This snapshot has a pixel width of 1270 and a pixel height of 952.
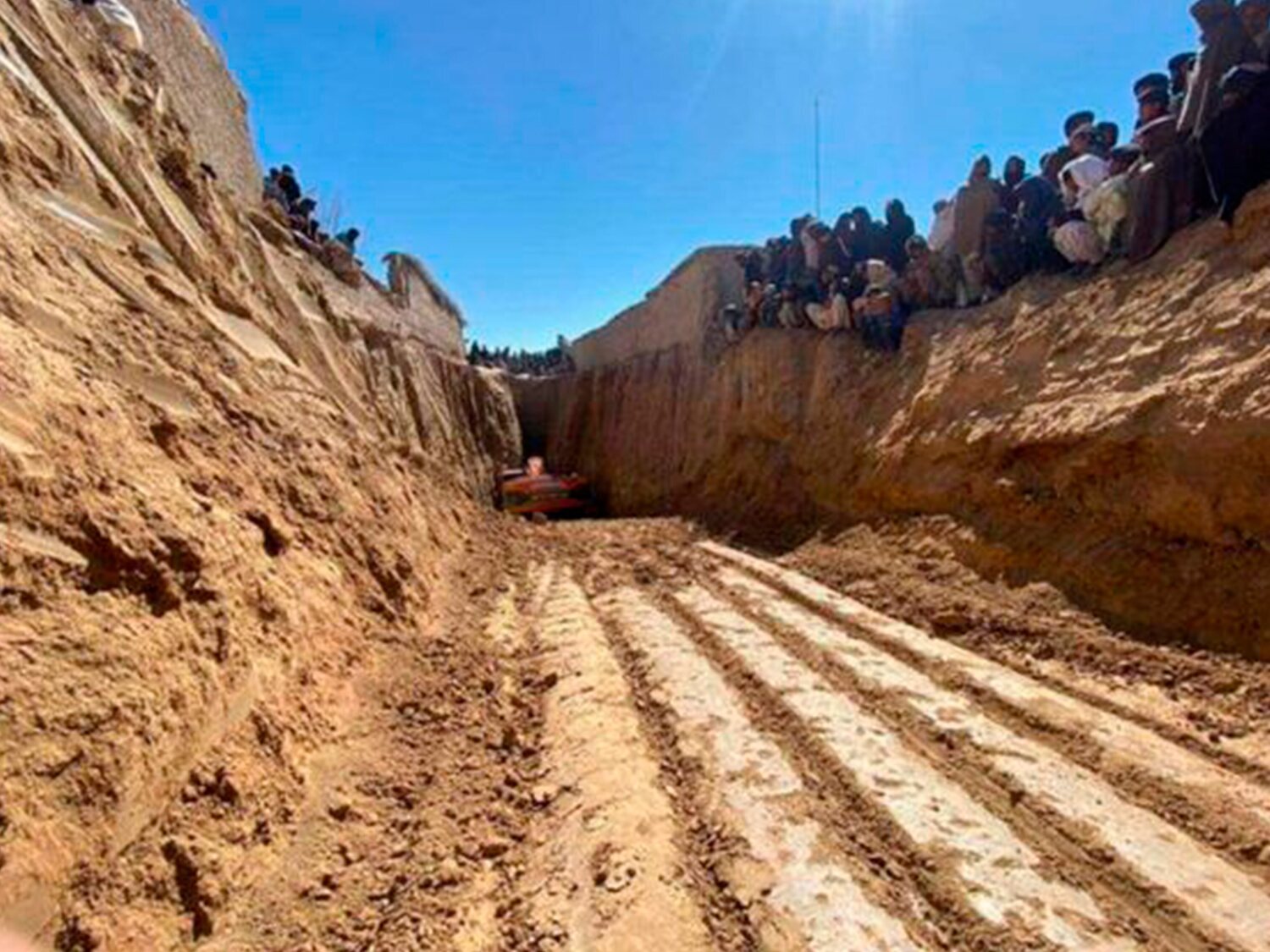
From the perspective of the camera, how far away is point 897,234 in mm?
7863

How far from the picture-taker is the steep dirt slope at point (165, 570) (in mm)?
1569

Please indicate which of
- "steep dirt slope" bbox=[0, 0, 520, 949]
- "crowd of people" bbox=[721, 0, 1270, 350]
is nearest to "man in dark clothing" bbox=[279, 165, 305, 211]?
"steep dirt slope" bbox=[0, 0, 520, 949]

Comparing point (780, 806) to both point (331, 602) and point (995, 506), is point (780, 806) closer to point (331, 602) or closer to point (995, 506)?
point (331, 602)

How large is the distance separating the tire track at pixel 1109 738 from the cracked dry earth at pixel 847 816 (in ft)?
0.03

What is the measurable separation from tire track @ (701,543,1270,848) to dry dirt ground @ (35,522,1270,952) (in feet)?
0.04

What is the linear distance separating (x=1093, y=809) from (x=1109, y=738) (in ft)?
1.81

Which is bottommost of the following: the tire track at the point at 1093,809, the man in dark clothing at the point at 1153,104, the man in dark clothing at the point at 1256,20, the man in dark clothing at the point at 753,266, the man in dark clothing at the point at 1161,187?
the tire track at the point at 1093,809

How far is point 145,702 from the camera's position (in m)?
1.79

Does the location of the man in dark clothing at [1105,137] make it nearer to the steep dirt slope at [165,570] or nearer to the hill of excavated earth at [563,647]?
the hill of excavated earth at [563,647]

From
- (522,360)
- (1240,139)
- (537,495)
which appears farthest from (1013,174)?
(522,360)

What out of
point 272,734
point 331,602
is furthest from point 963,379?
point 272,734

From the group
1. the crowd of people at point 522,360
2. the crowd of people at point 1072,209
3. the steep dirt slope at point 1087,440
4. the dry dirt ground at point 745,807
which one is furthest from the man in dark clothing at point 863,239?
the crowd of people at point 522,360

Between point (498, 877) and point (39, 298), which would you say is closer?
A: point (498, 877)

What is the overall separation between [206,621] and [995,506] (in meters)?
4.92
